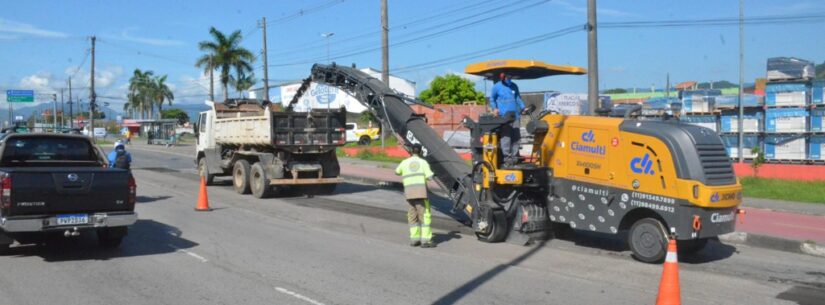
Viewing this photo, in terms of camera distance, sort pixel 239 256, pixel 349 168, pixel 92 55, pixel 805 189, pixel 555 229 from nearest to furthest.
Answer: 1. pixel 239 256
2. pixel 555 229
3. pixel 805 189
4. pixel 349 168
5. pixel 92 55

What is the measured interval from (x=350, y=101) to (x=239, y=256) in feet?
205

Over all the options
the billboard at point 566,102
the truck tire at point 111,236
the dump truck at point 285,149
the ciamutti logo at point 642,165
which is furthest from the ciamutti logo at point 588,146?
the billboard at point 566,102

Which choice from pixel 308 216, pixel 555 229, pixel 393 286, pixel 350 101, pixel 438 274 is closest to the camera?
pixel 393 286

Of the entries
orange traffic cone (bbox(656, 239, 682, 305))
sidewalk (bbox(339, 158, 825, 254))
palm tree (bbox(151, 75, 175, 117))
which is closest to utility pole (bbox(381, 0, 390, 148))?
sidewalk (bbox(339, 158, 825, 254))

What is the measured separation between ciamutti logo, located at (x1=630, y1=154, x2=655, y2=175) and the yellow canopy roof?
2.48 metres

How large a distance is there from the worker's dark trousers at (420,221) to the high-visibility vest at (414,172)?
0.28 meters

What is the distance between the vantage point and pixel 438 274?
8.46 m

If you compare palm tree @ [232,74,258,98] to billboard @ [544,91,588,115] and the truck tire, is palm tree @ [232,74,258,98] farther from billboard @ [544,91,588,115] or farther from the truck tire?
the truck tire

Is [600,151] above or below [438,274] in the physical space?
above

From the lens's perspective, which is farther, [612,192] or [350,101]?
[350,101]

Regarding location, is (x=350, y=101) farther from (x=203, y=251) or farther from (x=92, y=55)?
(x=203, y=251)

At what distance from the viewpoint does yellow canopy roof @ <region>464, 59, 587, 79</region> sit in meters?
10.9

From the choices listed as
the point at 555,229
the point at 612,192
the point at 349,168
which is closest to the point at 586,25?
the point at 555,229

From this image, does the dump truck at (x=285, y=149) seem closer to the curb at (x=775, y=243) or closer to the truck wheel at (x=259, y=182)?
the truck wheel at (x=259, y=182)
